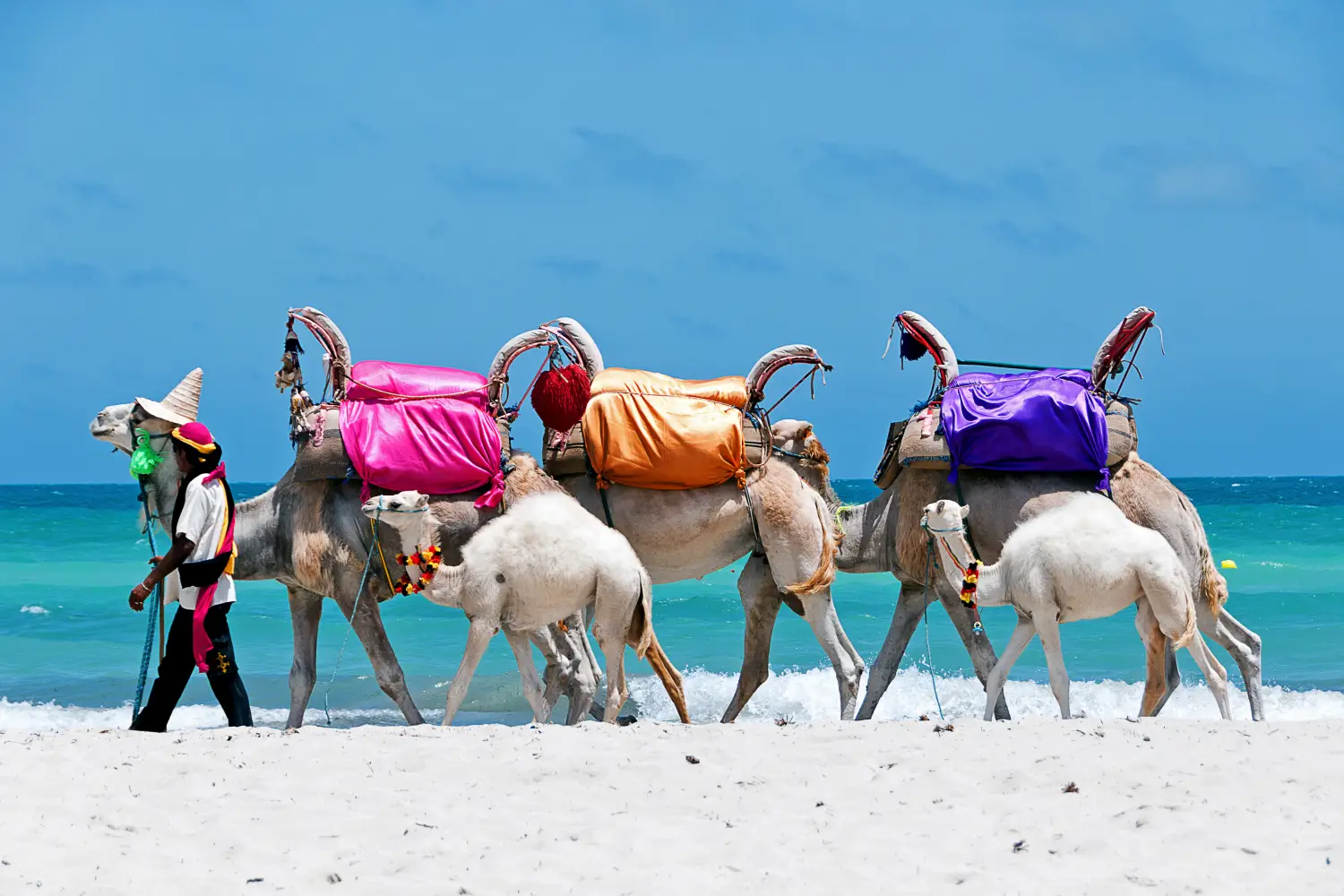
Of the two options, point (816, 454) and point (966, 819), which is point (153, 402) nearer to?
point (816, 454)

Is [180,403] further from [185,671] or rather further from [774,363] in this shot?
[774,363]

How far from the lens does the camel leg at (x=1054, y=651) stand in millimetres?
9062

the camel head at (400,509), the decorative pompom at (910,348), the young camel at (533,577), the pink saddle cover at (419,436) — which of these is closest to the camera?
the young camel at (533,577)

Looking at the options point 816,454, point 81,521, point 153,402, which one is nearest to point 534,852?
point 153,402

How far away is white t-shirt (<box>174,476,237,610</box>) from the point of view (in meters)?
8.34

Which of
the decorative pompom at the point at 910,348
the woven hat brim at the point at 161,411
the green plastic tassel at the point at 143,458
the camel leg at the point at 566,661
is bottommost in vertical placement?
the camel leg at the point at 566,661

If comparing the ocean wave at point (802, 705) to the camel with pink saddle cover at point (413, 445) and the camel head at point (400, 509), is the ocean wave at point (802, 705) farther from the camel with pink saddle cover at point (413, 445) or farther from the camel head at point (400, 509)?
the camel head at point (400, 509)

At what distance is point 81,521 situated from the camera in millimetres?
44688

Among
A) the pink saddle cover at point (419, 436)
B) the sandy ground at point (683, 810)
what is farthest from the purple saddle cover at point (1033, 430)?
the pink saddle cover at point (419, 436)

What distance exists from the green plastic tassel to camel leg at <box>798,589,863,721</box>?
464cm

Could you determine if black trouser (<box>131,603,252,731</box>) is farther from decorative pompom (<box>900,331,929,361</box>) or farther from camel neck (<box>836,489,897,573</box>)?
decorative pompom (<box>900,331,929,361</box>)

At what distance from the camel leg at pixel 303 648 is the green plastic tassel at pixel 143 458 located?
1.52m

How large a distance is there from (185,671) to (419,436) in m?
2.33

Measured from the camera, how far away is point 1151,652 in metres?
9.46
